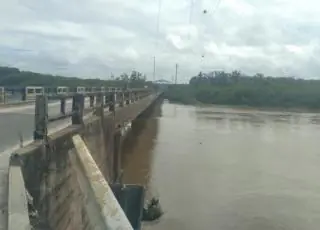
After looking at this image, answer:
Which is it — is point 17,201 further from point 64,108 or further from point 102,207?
point 64,108

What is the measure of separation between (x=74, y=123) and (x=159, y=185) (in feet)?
33.5

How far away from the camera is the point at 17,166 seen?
5832 mm

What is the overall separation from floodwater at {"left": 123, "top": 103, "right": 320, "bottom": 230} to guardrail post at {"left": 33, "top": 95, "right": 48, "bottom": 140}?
7658mm

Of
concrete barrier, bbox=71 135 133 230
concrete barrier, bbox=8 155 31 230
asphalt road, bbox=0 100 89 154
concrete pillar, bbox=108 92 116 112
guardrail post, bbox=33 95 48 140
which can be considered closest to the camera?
concrete barrier, bbox=71 135 133 230

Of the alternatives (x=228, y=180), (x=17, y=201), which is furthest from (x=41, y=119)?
(x=228, y=180)

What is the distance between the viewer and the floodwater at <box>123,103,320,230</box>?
15836mm

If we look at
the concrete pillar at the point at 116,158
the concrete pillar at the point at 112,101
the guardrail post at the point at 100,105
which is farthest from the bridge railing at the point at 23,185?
the concrete pillar at the point at 112,101

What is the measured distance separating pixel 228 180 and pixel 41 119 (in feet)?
51.5

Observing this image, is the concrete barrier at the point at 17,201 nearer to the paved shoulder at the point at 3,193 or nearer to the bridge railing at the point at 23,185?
the bridge railing at the point at 23,185

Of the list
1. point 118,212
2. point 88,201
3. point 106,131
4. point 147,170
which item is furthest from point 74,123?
point 147,170

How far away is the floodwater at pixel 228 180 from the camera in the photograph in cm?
1584

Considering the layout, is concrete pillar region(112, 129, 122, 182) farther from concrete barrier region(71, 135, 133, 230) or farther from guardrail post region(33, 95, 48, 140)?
concrete barrier region(71, 135, 133, 230)

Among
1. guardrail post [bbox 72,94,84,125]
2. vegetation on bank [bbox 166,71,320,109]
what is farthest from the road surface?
vegetation on bank [bbox 166,71,320,109]

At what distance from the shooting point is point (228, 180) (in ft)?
73.9
